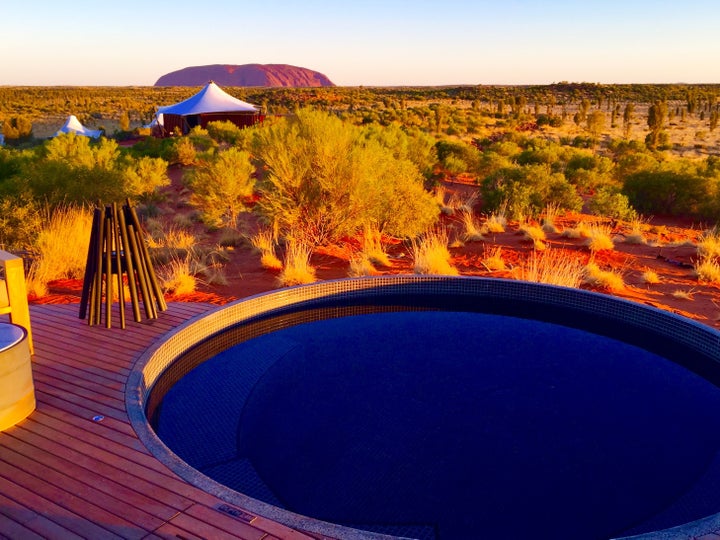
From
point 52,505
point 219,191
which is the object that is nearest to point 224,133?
point 219,191

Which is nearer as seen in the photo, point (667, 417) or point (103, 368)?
point (103, 368)

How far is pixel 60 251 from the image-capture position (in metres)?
8.50

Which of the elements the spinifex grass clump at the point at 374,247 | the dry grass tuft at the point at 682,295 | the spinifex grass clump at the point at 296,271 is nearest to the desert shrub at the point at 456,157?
the spinifex grass clump at the point at 374,247

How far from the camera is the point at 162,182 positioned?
17188 mm

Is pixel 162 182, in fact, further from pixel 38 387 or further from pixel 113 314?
pixel 38 387

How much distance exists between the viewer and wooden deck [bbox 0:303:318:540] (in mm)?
2736

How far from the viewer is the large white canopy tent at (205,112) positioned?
29.7m

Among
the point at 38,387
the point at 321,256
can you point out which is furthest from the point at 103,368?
the point at 321,256

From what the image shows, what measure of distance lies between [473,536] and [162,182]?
15.9 meters

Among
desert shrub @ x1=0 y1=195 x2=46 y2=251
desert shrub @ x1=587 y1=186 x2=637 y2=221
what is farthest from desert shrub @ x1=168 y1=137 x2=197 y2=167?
desert shrub @ x1=587 y1=186 x2=637 y2=221

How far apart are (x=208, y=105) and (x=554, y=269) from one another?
25682 mm

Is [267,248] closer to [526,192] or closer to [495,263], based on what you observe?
[495,263]

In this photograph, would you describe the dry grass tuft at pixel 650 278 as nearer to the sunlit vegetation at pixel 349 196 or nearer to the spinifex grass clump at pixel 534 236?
the sunlit vegetation at pixel 349 196

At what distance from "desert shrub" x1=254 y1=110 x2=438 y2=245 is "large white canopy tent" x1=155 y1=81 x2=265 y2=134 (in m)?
20.2
